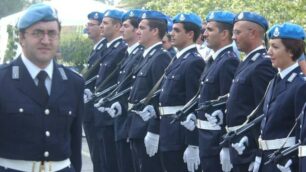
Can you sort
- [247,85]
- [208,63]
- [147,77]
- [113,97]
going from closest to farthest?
[247,85] → [208,63] → [147,77] → [113,97]

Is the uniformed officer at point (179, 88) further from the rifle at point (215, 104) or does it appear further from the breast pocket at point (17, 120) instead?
the breast pocket at point (17, 120)

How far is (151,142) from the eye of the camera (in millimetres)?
9617

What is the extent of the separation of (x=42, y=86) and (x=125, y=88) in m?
4.92

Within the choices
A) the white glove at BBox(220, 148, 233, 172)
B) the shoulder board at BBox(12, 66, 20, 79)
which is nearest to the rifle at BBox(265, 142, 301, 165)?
the white glove at BBox(220, 148, 233, 172)

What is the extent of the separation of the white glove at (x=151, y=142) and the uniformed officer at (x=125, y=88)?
2.39 ft

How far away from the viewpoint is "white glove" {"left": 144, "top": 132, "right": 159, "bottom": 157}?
9609 mm

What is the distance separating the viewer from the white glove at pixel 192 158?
29.3 feet

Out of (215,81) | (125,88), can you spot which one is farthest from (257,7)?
(215,81)

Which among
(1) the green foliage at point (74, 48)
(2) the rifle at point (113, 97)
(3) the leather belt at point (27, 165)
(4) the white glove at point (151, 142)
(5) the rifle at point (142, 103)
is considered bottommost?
(1) the green foliage at point (74, 48)

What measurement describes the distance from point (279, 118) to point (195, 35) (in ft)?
8.92

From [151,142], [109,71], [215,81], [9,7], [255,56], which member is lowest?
[9,7]

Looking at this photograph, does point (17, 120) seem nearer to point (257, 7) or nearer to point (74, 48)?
point (257, 7)

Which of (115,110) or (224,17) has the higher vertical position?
(224,17)

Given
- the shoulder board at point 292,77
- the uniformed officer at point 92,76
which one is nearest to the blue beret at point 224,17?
the shoulder board at point 292,77
